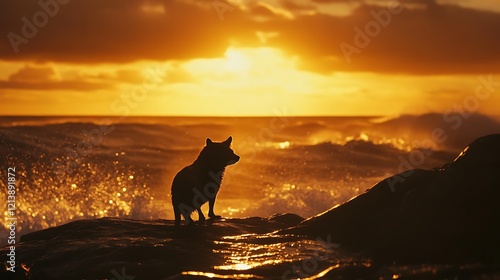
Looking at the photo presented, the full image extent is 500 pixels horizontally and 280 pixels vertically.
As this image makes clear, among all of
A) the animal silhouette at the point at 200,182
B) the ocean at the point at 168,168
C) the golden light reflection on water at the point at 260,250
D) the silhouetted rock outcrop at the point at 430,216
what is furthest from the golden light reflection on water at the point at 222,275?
the ocean at the point at 168,168

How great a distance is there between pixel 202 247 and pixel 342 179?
83.8 feet

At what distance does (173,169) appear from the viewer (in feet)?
125

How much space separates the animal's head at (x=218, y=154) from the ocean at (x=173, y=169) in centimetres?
125

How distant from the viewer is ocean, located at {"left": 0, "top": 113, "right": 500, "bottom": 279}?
24.2 meters

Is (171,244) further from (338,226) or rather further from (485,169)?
(485,169)

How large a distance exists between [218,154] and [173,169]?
967 inches

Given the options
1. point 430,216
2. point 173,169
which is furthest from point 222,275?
point 173,169

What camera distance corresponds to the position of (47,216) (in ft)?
74.0

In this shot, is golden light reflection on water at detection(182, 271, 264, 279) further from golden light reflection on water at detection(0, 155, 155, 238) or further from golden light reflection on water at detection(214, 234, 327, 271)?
golden light reflection on water at detection(0, 155, 155, 238)

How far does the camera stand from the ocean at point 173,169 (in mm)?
24234

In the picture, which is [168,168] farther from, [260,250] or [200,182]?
[260,250]

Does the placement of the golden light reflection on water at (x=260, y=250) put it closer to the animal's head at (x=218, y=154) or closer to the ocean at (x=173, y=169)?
the ocean at (x=173, y=169)

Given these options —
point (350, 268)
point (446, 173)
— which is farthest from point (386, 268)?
point (446, 173)

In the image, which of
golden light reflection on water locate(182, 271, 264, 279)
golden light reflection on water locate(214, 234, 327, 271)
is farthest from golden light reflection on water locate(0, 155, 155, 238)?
golden light reflection on water locate(182, 271, 264, 279)
